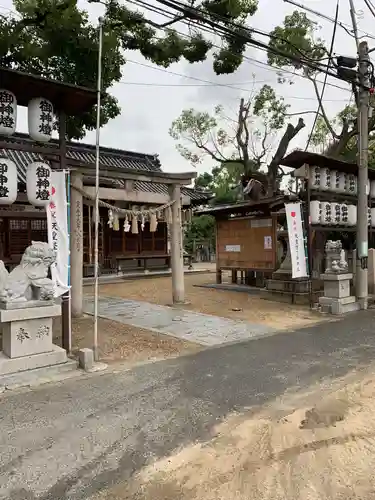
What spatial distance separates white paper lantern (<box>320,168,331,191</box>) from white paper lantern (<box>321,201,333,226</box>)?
0.42 m

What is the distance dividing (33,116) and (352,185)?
954cm

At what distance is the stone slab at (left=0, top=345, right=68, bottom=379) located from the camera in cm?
551

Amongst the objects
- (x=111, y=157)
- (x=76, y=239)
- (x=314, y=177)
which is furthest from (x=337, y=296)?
(x=111, y=157)

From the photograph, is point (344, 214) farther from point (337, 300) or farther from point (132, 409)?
point (132, 409)

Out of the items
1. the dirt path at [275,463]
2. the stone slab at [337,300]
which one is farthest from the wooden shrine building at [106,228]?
the dirt path at [275,463]

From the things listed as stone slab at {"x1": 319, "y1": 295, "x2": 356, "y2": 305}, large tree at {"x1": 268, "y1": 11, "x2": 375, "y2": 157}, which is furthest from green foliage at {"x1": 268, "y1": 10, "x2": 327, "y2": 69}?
stone slab at {"x1": 319, "y1": 295, "x2": 356, "y2": 305}

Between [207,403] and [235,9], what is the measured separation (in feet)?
33.0

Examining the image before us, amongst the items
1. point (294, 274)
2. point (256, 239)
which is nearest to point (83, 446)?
point (294, 274)

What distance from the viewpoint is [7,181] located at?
635 cm

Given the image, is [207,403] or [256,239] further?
[256,239]

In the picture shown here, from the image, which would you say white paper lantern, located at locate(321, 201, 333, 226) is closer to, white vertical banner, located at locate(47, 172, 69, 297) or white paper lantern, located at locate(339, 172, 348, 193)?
white paper lantern, located at locate(339, 172, 348, 193)

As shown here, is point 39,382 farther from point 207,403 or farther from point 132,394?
point 207,403

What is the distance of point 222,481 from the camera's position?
10.5ft

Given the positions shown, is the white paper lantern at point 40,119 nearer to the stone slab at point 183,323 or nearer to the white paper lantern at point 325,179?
the stone slab at point 183,323
